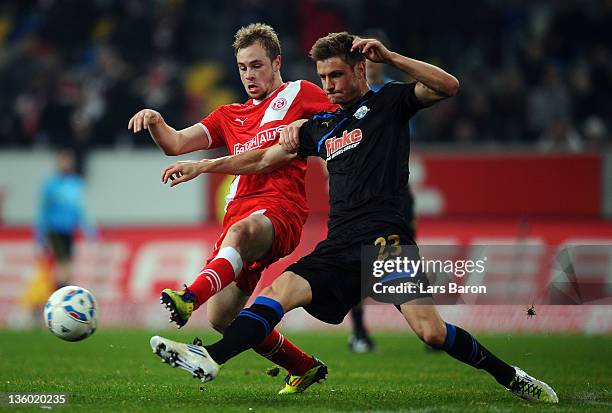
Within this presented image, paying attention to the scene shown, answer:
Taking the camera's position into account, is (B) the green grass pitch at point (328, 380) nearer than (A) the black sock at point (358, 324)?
Yes

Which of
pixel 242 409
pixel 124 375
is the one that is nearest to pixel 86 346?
pixel 124 375

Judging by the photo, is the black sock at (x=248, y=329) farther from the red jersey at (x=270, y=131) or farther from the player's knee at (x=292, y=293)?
the red jersey at (x=270, y=131)

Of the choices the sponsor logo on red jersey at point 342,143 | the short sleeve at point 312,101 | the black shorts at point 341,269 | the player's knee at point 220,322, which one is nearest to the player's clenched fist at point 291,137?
the sponsor logo on red jersey at point 342,143

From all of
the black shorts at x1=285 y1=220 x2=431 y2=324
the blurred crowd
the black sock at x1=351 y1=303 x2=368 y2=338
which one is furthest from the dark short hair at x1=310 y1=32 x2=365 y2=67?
the blurred crowd

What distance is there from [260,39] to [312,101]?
0.59 m

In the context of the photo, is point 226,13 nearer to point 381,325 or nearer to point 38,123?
point 38,123

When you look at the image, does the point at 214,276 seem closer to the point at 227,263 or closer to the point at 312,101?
the point at 227,263

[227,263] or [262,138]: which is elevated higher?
[262,138]

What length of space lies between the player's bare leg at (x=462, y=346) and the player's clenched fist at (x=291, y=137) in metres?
1.36

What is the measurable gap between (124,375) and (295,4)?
1262 centimetres

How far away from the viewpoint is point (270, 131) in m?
7.36

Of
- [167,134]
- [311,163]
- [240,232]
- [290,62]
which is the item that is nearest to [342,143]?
[240,232]

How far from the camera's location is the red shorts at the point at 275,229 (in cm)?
704

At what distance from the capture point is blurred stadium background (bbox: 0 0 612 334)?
50.8ft
